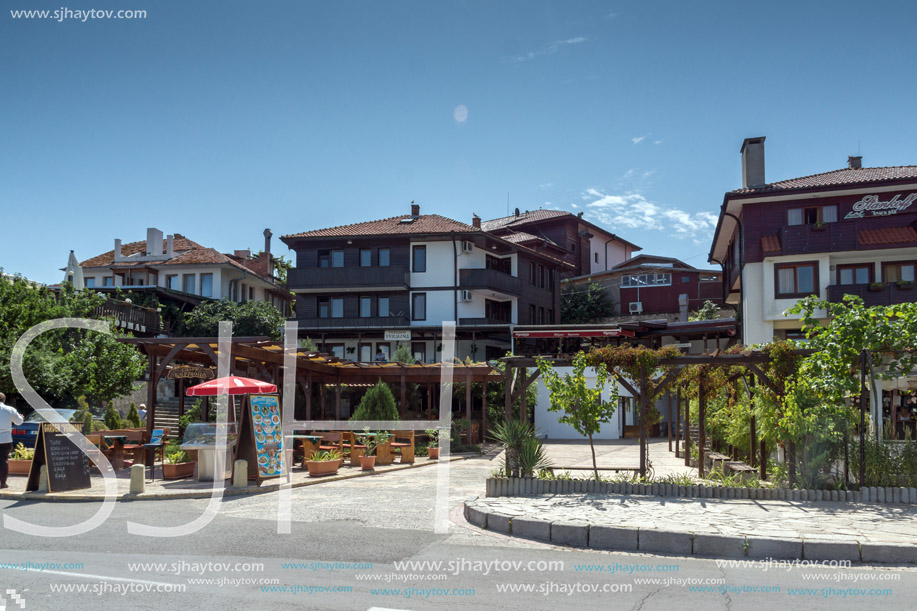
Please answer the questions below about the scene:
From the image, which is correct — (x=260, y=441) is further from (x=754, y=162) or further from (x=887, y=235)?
(x=887, y=235)

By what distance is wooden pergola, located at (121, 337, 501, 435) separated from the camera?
61.6ft

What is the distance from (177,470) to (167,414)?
17514 millimetres

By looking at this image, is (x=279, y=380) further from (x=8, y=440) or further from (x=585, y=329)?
(x=585, y=329)

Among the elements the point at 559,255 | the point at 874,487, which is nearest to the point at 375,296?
the point at 559,255

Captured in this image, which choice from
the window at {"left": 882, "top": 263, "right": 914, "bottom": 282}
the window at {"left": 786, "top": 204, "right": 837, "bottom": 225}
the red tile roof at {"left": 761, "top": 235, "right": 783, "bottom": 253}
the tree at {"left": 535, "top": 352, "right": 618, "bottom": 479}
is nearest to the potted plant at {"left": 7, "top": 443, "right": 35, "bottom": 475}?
the tree at {"left": 535, "top": 352, "right": 618, "bottom": 479}

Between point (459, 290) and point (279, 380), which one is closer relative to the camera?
point (279, 380)

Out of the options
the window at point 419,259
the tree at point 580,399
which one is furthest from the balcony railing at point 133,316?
the tree at point 580,399

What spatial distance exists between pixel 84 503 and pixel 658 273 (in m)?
42.5

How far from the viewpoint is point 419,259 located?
142 feet

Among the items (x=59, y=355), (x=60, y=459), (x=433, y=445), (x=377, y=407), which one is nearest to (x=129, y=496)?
(x=60, y=459)

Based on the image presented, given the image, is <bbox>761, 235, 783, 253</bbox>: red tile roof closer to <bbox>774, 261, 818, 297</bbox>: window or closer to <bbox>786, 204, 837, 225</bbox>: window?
<bbox>774, 261, 818, 297</bbox>: window

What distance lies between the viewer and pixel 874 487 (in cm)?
1162

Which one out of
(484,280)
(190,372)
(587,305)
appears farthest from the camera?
(587,305)

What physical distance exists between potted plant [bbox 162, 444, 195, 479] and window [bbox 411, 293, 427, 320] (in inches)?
1029
